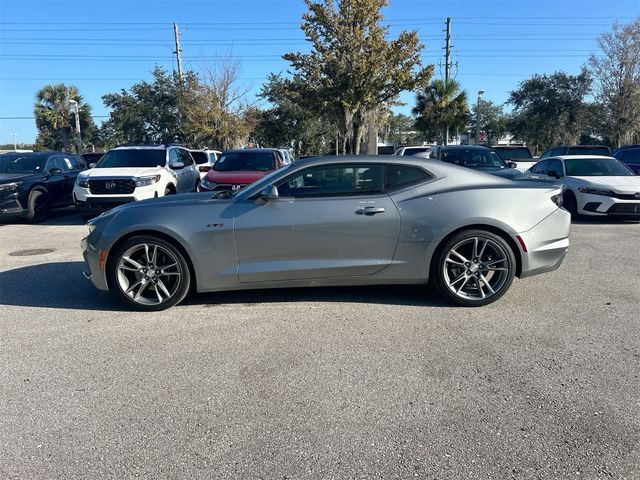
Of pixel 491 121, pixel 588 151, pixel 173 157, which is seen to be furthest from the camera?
pixel 491 121

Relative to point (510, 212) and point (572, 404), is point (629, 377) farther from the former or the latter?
point (510, 212)

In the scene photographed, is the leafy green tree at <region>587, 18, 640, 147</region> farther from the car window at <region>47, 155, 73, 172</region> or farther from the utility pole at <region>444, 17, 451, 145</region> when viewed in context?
the car window at <region>47, 155, 73, 172</region>

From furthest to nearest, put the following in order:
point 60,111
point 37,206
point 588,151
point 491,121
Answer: point 491,121, point 60,111, point 588,151, point 37,206

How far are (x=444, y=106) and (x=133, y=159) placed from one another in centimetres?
2556

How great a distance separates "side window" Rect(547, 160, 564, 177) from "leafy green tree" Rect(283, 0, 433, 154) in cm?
1200

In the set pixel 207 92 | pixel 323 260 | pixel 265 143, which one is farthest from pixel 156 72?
pixel 323 260

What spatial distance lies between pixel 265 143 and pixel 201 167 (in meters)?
25.2

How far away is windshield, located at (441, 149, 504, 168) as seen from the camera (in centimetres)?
1220

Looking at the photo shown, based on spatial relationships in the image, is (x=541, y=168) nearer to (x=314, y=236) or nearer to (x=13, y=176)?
(x=314, y=236)

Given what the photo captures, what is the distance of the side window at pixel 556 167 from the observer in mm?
11364

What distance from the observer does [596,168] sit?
1110 cm

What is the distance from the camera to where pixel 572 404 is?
10.2 ft

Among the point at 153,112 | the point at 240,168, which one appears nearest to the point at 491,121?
the point at 153,112

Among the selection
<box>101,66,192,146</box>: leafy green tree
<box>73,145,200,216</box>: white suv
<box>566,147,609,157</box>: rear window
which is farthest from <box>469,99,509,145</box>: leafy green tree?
<box>73,145,200,216</box>: white suv
